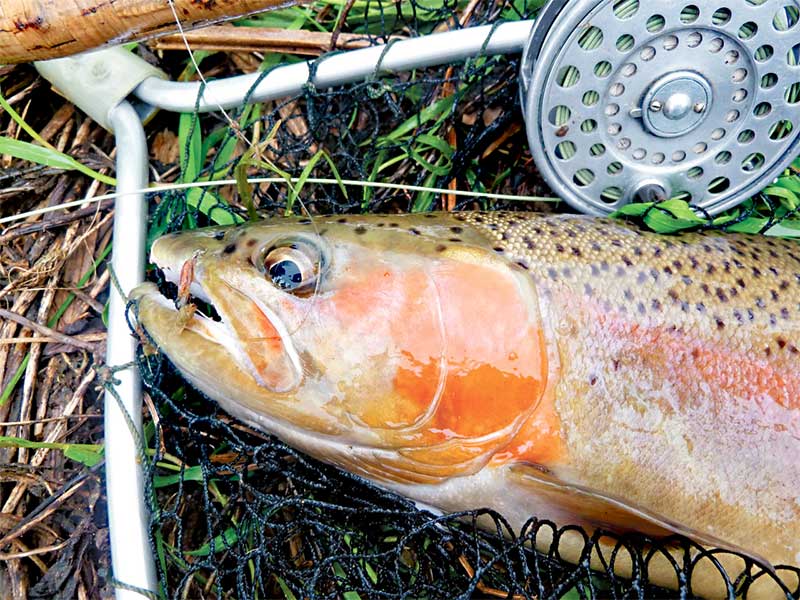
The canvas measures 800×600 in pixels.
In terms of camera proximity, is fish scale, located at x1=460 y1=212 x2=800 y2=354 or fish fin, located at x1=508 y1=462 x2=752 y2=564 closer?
fish fin, located at x1=508 y1=462 x2=752 y2=564

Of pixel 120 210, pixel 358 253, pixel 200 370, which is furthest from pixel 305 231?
pixel 120 210

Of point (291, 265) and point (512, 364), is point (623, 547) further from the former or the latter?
point (291, 265)

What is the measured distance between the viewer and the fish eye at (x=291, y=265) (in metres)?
1.68

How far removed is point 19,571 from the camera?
89.3 inches

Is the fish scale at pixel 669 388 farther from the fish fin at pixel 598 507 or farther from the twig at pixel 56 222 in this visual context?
the twig at pixel 56 222

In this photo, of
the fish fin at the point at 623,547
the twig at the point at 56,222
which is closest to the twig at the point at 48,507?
the twig at the point at 56,222

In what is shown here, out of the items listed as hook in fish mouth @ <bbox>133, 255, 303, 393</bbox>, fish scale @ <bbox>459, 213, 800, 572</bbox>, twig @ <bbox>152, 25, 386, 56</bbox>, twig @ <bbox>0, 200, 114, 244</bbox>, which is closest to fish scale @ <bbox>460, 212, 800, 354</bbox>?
fish scale @ <bbox>459, 213, 800, 572</bbox>

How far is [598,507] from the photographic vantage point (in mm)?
1767

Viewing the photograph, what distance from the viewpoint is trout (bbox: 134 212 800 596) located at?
1.69 metres

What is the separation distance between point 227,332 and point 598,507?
1.03 m

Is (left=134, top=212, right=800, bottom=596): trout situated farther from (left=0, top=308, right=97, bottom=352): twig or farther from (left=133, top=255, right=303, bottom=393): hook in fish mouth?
(left=0, top=308, right=97, bottom=352): twig

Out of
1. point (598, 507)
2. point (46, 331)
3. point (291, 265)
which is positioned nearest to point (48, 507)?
point (46, 331)

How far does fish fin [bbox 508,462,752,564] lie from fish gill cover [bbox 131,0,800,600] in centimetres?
7

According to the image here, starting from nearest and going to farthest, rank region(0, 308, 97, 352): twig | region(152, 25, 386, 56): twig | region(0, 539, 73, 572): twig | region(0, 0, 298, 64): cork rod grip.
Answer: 1. region(0, 0, 298, 64): cork rod grip
2. region(0, 539, 73, 572): twig
3. region(0, 308, 97, 352): twig
4. region(152, 25, 386, 56): twig
